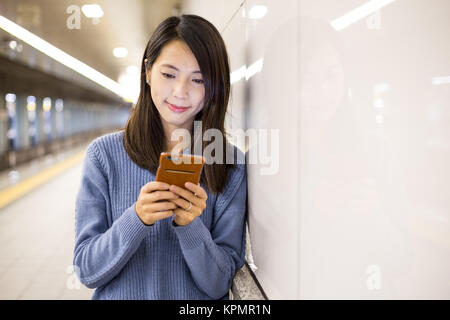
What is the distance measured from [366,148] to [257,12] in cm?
69

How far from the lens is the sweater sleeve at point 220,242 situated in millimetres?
957

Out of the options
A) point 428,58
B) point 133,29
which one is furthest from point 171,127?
point 133,29

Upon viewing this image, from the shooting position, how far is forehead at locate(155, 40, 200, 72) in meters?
1.01

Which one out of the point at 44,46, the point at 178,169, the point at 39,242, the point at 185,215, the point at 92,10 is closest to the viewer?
the point at 178,169

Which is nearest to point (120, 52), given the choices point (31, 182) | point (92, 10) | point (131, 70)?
point (131, 70)

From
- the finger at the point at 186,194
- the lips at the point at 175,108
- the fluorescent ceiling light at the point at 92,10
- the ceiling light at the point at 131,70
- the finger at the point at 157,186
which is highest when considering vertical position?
the ceiling light at the point at 131,70

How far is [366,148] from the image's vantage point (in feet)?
1.47

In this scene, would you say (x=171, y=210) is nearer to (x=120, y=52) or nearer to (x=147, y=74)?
(x=147, y=74)

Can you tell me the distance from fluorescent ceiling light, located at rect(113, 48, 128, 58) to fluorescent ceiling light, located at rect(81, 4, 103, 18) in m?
2.03

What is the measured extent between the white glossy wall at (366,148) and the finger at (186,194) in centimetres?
25

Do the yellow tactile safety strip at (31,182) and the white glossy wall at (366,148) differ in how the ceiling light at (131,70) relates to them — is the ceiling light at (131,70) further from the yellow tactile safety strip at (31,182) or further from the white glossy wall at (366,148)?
the white glossy wall at (366,148)

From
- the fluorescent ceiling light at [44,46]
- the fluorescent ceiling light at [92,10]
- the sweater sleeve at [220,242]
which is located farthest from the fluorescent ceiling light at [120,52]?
the sweater sleeve at [220,242]
